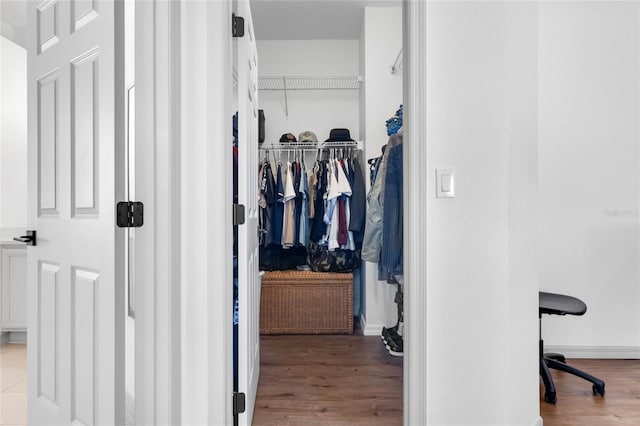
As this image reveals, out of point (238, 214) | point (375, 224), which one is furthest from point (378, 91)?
point (238, 214)

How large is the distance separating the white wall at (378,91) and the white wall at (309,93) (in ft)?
1.64

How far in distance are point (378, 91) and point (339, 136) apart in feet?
1.67

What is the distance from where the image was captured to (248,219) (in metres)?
1.66

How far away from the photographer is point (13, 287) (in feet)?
9.07

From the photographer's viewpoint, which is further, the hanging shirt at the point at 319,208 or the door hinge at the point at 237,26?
the hanging shirt at the point at 319,208

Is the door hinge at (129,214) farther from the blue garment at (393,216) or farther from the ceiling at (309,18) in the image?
the ceiling at (309,18)

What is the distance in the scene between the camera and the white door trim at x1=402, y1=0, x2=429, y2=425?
147cm

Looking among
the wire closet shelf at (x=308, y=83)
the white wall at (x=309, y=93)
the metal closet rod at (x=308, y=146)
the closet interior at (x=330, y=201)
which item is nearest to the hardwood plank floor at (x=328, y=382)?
the closet interior at (x=330, y=201)

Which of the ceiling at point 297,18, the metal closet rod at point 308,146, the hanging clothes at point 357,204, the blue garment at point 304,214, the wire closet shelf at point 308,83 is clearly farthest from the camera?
the wire closet shelf at point 308,83

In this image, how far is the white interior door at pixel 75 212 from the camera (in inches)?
45.9

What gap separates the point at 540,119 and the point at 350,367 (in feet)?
7.05

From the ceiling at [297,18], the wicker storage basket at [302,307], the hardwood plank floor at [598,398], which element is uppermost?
the ceiling at [297,18]

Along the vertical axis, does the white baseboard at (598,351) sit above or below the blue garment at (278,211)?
below

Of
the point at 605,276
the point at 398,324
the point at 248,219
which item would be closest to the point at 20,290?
the point at 248,219
